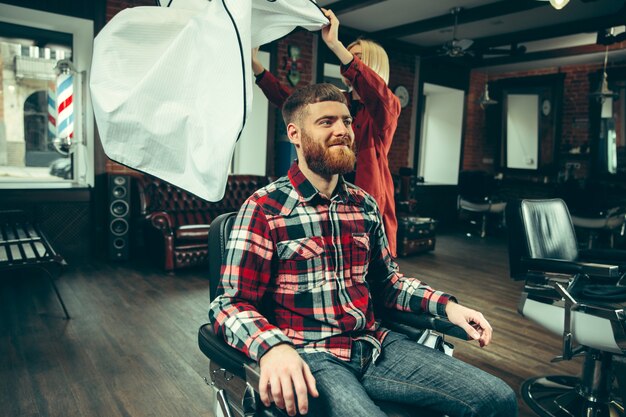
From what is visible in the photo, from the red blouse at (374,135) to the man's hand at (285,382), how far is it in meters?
0.88

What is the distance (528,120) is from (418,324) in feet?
26.6

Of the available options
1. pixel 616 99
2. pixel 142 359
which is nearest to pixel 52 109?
pixel 142 359

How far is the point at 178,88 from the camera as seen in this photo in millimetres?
1031

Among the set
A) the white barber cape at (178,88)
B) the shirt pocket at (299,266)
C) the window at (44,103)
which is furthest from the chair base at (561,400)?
the window at (44,103)

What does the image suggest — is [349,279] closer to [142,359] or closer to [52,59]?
[142,359]

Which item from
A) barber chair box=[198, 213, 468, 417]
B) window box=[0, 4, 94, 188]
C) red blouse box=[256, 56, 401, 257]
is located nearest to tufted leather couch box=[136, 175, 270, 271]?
window box=[0, 4, 94, 188]

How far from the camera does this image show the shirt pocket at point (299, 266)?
1315mm

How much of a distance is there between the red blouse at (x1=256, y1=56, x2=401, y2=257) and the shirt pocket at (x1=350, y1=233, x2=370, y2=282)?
38 cm

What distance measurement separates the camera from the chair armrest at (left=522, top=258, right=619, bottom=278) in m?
1.99

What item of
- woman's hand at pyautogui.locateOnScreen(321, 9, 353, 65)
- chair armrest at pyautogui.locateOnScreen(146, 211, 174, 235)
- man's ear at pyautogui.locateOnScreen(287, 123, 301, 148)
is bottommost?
chair armrest at pyautogui.locateOnScreen(146, 211, 174, 235)

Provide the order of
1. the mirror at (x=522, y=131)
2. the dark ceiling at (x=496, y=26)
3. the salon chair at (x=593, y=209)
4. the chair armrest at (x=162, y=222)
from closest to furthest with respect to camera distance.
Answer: the chair armrest at (x=162, y=222) → the dark ceiling at (x=496, y=26) → the salon chair at (x=593, y=209) → the mirror at (x=522, y=131)

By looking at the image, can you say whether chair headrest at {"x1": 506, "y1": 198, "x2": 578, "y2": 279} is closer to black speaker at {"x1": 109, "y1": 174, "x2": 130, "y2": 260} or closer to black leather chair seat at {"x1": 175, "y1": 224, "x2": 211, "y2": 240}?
black leather chair seat at {"x1": 175, "y1": 224, "x2": 211, "y2": 240}

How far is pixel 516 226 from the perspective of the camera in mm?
2342

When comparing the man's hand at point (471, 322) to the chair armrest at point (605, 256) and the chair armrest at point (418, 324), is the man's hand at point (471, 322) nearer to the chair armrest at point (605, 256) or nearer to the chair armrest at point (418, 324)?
the chair armrest at point (418, 324)
